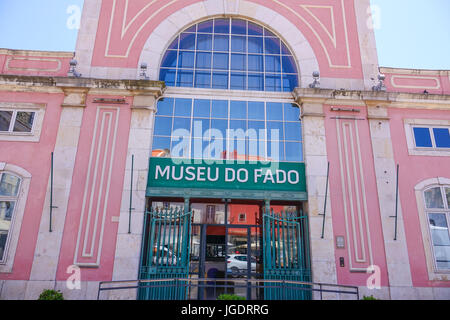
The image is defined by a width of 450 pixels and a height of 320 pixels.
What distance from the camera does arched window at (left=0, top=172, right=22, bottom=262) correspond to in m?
10.6

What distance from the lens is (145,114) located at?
39.5 feet

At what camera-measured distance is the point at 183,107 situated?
12.6m

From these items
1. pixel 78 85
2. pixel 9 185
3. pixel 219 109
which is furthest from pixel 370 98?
pixel 9 185

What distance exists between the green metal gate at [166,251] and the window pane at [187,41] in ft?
23.1

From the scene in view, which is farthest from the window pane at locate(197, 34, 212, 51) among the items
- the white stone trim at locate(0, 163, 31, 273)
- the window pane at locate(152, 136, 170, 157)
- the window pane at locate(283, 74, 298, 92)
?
the white stone trim at locate(0, 163, 31, 273)

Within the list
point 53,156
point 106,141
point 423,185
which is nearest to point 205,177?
point 106,141

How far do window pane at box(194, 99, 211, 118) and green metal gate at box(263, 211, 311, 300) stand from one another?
4.67 m

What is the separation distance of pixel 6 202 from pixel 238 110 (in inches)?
362

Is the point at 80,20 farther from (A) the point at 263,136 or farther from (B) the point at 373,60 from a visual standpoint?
(B) the point at 373,60

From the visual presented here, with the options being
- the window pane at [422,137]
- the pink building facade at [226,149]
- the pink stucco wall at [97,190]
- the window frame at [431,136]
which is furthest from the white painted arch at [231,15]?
the window pane at [422,137]

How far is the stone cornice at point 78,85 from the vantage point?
12.1m

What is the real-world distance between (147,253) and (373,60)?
1219 centimetres

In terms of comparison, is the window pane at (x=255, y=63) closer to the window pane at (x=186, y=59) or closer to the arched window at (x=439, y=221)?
the window pane at (x=186, y=59)

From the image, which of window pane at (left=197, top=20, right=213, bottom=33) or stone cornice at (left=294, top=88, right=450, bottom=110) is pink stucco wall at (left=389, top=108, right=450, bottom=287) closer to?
stone cornice at (left=294, top=88, right=450, bottom=110)
